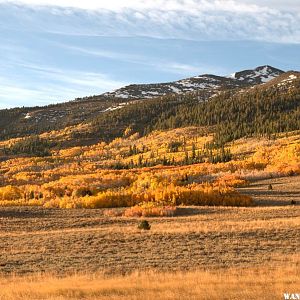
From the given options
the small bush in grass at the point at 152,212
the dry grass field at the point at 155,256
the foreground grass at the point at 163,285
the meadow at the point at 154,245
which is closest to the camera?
the foreground grass at the point at 163,285

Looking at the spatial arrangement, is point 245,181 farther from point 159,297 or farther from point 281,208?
point 159,297

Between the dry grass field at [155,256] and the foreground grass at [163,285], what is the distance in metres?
0.03

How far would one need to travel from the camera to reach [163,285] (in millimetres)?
17172

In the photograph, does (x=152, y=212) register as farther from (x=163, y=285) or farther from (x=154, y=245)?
(x=163, y=285)

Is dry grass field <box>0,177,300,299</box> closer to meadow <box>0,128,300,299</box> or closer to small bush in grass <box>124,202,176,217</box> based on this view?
meadow <box>0,128,300,299</box>

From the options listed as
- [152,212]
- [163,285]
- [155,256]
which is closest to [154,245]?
[155,256]

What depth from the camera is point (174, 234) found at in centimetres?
2864

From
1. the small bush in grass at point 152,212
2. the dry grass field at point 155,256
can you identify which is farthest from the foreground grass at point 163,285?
the small bush in grass at point 152,212

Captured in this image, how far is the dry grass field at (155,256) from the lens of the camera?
54.5ft

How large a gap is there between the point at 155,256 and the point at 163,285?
6.36 meters

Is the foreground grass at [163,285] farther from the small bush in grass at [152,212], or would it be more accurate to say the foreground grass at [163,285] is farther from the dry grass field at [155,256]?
the small bush in grass at [152,212]

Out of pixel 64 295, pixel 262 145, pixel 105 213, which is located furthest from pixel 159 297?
pixel 262 145

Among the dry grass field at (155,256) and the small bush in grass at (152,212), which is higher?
the small bush in grass at (152,212)

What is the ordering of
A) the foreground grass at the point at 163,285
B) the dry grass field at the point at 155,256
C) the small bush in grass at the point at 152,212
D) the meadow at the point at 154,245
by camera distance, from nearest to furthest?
the foreground grass at the point at 163,285 → the dry grass field at the point at 155,256 → the meadow at the point at 154,245 → the small bush in grass at the point at 152,212
